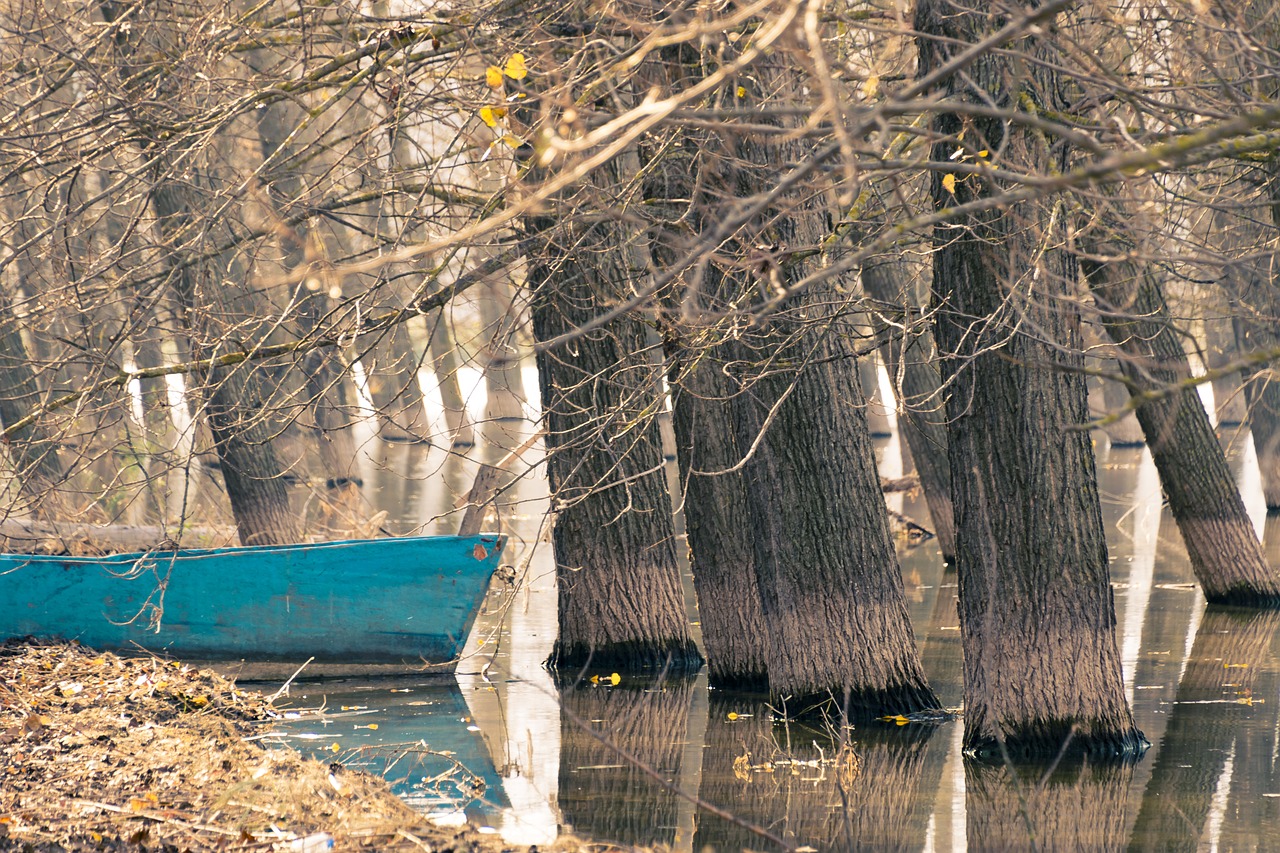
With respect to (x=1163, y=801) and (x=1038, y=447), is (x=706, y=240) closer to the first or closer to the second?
(x=1038, y=447)

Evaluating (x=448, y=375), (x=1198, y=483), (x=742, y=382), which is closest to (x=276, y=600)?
(x=742, y=382)

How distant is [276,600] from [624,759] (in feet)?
12.8

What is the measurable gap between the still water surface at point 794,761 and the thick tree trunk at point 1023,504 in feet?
1.17

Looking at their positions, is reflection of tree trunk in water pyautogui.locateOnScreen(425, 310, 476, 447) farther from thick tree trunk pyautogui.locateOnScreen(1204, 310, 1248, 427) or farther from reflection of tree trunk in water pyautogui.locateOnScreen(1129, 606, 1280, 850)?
thick tree trunk pyautogui.locateOnScreen(1204, 310, 1248, 427)

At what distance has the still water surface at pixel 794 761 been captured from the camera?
7039 millimetres

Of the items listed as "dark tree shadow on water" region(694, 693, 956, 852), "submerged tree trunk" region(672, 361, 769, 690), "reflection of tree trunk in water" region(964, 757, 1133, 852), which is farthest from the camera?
"submerged tree trunk" region(672, 361, 769, 690)

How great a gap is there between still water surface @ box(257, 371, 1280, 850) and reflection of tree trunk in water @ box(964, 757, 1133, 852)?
0.02 meters

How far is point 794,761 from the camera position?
836 cm

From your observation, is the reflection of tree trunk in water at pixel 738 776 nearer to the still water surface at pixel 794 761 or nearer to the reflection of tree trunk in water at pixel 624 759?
the still water surface at pixel 794 761

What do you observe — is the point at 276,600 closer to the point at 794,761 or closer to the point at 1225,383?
the point at 794,761

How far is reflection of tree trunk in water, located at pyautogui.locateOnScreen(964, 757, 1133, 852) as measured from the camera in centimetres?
685

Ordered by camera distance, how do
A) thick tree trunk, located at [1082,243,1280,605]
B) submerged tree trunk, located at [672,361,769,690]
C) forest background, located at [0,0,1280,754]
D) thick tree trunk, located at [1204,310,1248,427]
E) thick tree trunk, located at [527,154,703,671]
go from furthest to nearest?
thick tree trunk, located at [1204,310,1248,427] → thick tree trunk, located at [1082,243,1280,605] → thick tree trunk, located at [527,154,703,671] → submerged tree trunk, located at [672,361,769,690] → forest background, located at [0,0,1280,754]

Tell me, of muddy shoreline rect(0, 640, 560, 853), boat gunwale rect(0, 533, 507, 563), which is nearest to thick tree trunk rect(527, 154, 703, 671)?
boat gunwale rect(0, 533, 507, 563)

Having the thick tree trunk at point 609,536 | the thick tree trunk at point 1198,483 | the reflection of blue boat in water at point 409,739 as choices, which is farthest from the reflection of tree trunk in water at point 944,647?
the reflection of blue boat in water at point 409,739
